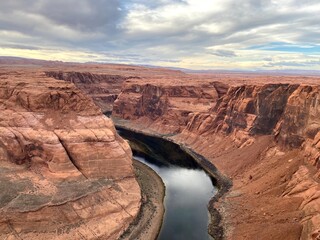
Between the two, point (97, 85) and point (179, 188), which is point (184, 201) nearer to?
point (179, 188)

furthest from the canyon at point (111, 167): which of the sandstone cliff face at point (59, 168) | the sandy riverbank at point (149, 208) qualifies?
the sandy riverbank at point (149, 208)

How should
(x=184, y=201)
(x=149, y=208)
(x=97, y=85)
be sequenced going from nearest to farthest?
(x=149, y=208) → (x=184, y=201) → (x=97, y=85)

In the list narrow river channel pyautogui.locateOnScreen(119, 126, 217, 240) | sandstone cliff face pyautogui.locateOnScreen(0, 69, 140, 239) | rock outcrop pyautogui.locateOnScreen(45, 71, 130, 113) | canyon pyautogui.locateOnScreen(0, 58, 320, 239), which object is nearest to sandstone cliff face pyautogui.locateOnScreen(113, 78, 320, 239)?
canyon pyautogui.locateOnScreen(0, 58, 320, 239)

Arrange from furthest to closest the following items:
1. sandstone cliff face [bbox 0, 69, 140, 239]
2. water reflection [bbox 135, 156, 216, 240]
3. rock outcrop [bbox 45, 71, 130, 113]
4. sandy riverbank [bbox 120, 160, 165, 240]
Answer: rock outcrop [bbox 45, 71, 130, 113] < water reflection [bbox 135, 156, 216, 240] < sandy riverbank [bbox 120, 160, 165, 240] < sandstone cliff face [bbox 0, 69, 140, 239]

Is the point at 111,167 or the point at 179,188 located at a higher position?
the point at 111,167

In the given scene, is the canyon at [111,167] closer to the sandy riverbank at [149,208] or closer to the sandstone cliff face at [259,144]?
the sandstone cliff face at [259,144]

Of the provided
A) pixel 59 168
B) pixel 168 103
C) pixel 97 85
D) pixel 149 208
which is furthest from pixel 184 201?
pixel 97 85

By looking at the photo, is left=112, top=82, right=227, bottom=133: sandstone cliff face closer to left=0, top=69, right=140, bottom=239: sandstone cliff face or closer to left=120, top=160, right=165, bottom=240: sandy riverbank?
left=120, top=160, right=165, bottom=240: sandy riverbank
